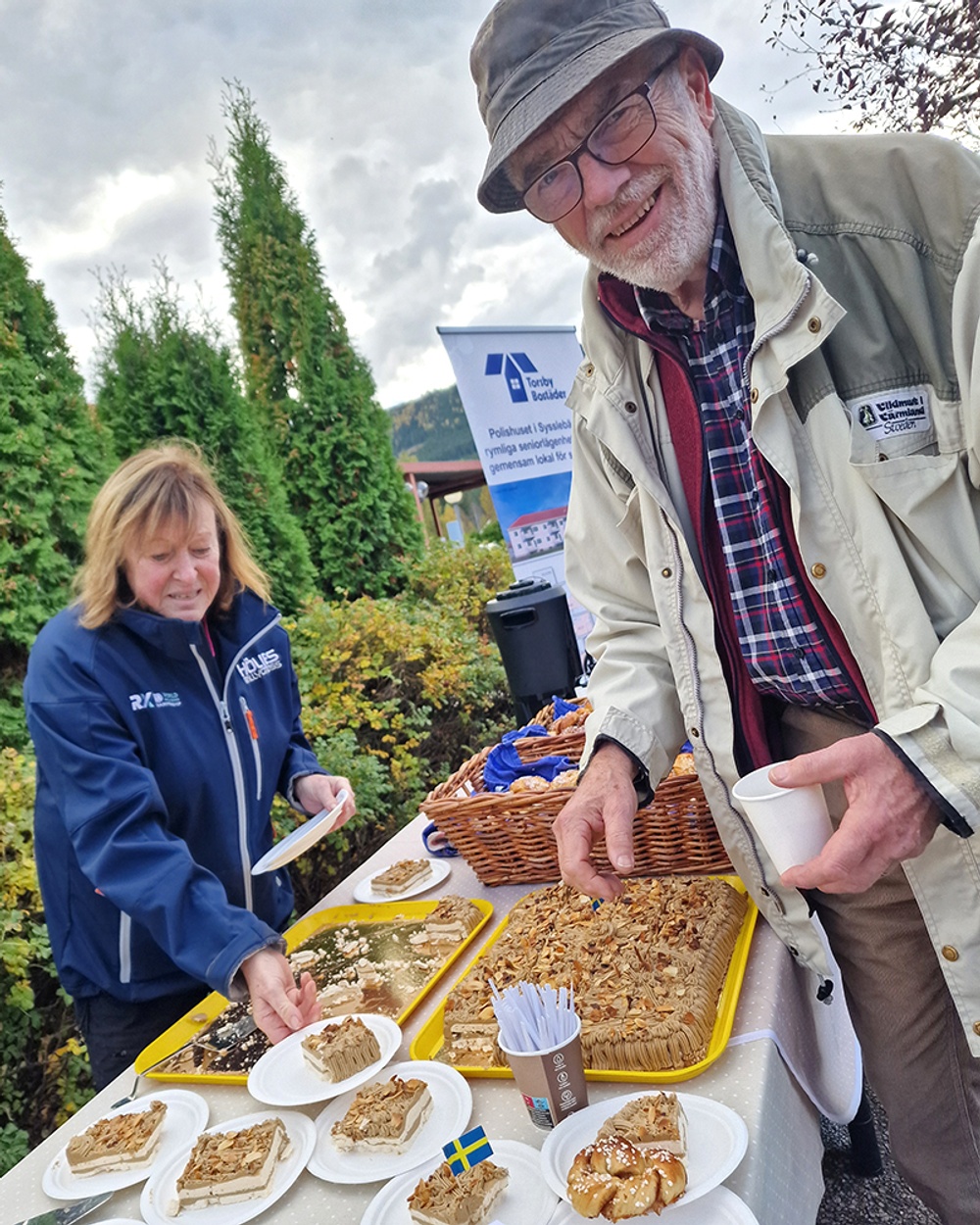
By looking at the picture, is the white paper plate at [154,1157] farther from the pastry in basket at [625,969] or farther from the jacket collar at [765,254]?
the jacket collar at [765,254]

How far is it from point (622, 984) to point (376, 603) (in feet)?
18.3

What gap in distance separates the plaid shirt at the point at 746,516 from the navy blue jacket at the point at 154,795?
1233 millimetres

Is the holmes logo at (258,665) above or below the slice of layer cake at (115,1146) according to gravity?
above

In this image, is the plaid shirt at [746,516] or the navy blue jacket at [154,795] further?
the navy blue jacket at [154,795]

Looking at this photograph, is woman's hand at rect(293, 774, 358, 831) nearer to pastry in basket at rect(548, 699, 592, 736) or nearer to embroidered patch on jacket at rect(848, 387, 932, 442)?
pastry in basket at rect(548, 699, 592, 736)

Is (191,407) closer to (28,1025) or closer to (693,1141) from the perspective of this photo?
(28,1025)

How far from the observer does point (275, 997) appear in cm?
179

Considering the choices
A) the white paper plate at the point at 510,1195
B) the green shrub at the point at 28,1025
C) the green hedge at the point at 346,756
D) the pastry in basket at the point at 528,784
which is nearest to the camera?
the white paper plate at the point at 510,1195

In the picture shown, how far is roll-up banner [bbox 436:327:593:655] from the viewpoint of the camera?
4.73 m

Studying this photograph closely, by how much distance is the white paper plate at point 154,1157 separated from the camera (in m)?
1.49

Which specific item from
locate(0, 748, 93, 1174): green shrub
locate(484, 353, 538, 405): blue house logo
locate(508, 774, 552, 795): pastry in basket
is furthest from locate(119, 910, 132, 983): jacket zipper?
locate(484, 353, 538, 405): blue house logo

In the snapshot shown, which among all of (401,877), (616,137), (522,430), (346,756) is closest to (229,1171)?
(401,877)

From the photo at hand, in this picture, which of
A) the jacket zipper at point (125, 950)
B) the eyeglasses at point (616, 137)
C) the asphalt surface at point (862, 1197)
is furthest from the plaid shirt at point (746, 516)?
the asphalt surface at point (862, 1197)

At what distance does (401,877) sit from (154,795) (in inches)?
31.1
